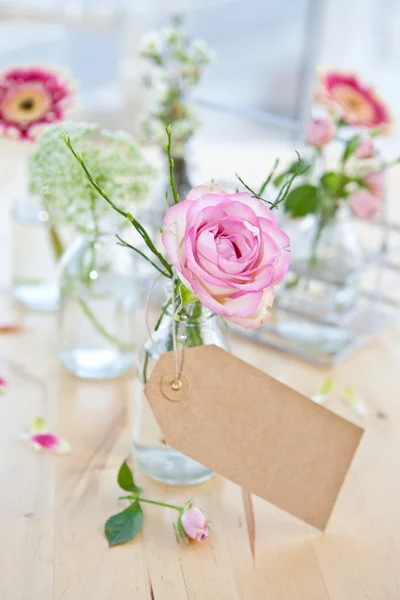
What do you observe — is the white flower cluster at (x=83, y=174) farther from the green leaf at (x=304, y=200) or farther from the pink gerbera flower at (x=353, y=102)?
the pink gerbera flower at (x=353, y=102)

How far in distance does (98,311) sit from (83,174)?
0.25 m

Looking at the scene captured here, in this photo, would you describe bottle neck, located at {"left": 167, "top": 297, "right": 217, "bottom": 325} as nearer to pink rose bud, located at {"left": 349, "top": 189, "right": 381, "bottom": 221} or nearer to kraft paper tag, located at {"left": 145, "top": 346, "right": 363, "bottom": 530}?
kraft paper tag, located at {"left": 145, "top": 346, "right": 363, "bottom": 530}

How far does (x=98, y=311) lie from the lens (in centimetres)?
120

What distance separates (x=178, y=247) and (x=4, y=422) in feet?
1.48

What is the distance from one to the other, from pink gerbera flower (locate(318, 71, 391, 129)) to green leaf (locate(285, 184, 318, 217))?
0.13 m

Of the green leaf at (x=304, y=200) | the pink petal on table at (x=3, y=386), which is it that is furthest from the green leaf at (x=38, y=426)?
the green leaf at (x=304, y=200)

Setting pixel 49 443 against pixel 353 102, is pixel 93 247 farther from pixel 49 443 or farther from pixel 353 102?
pixel 353 102

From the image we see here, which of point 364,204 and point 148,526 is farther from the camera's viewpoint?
point 364,204

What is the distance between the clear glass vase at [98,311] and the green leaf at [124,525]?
0.31m

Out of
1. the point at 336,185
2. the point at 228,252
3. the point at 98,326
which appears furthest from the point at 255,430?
the point at 336,185

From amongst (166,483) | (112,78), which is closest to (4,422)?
(166,483)

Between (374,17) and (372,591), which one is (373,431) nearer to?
(372,591)

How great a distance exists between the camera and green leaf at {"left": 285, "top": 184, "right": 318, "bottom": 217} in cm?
122

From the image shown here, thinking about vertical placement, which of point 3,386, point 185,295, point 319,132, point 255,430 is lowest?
point 3,386
